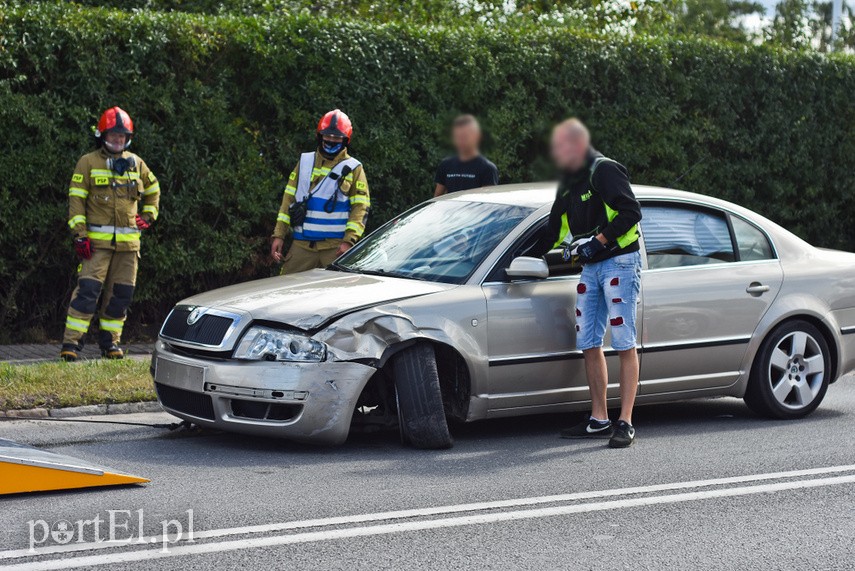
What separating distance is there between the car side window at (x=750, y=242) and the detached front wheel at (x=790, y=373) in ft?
1.54

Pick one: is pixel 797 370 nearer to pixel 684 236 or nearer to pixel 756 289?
pixel 756 289

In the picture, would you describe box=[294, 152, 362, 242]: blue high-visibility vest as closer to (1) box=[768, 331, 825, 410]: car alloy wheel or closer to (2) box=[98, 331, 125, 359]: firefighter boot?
(2) box=[98, 331, 125, 359]: firefighter boot

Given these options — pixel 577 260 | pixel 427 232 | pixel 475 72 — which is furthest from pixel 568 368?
pixel 475 72

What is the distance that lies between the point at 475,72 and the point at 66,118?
417 cm

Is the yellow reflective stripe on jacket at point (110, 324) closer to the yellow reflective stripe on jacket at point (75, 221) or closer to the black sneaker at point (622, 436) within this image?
the yellow reflective stripe on jacket at point (75, 221)

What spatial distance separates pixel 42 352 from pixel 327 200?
2884 millimetres

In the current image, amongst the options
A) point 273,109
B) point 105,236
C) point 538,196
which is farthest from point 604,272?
point 273,109

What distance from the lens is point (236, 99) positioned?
11672 millimetres

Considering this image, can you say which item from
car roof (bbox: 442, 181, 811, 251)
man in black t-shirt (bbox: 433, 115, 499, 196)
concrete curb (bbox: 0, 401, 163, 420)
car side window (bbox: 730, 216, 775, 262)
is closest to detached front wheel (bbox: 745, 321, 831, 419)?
car side window (bbox: 730, 216, 775, 262)

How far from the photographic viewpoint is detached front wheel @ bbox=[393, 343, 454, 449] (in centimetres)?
682

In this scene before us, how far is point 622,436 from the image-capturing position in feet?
23.7

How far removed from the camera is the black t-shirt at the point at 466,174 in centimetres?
995

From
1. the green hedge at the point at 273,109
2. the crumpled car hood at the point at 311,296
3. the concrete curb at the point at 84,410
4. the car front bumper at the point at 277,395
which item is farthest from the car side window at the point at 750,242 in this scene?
the concrete curb at the point at 84,410

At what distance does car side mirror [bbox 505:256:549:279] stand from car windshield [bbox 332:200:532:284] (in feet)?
1.02
